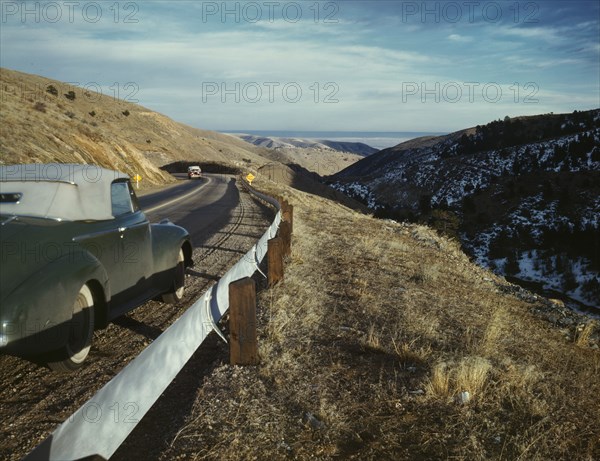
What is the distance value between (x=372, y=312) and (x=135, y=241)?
3612 millimetres

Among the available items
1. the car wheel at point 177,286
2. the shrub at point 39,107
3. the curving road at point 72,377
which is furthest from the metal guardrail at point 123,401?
the shrub at point 39,107

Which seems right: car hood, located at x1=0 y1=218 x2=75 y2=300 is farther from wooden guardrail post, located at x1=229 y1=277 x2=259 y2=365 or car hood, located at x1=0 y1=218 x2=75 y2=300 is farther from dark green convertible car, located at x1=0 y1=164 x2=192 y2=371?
wooden guardrail post, located at x1=229 y1=277 x2=259 y2=365

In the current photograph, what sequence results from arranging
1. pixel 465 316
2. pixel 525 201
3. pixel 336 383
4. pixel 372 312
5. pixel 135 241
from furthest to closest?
pixel 525 201 < pixel 465 316 < pixel 372 312 < pixel 135 241 < pixel 336 383

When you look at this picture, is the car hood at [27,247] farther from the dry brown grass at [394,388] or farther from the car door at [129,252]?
the dry brown grass at [394,388]

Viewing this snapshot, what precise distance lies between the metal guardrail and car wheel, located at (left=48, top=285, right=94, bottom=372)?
1019mm

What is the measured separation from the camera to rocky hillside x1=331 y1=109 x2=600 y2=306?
5488cm

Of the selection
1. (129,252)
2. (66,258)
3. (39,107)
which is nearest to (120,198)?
(129,252)

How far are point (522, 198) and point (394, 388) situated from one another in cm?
8452

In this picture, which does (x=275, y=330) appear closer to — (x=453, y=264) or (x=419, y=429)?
(x=419, y=429)

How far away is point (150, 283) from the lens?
5848 mm

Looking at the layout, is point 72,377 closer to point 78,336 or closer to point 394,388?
point 78,336

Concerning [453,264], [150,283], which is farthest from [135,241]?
[453,264]

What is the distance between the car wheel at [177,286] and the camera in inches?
258

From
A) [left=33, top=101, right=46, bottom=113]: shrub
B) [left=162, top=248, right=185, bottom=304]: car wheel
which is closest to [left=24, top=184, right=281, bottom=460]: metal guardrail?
[left=162, top=248, right=185, bottom=304]: car wheel
